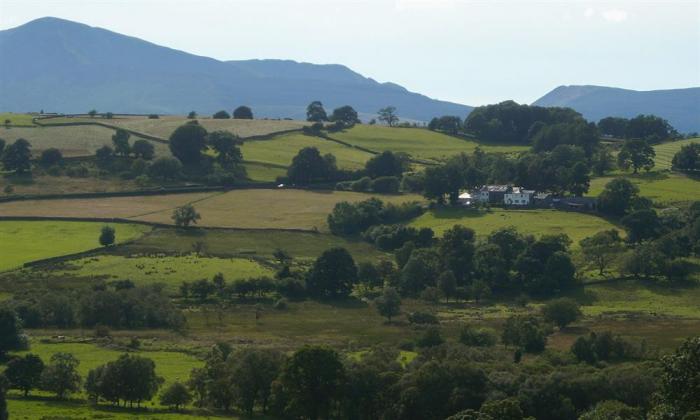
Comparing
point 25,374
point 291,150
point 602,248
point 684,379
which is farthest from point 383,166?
point 684,379

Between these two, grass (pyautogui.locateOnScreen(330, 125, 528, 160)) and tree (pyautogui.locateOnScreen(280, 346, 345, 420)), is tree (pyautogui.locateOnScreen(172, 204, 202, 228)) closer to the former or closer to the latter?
→ grass (pyautogui.locateOnScreen(330, 125, 528, 160))

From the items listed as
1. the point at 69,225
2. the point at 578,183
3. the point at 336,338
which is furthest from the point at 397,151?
the point at 336,338

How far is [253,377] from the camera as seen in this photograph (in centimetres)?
6950

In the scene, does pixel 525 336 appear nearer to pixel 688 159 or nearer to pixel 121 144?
pixel 688 159

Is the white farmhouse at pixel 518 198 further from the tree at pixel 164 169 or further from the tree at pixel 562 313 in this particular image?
the tree at pixel 562 313

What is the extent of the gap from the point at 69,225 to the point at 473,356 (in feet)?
232

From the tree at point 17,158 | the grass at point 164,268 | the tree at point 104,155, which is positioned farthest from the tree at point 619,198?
the tree at point 17,158

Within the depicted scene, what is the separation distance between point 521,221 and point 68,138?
78566 millimetres

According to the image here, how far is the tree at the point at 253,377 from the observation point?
69062 millimetres

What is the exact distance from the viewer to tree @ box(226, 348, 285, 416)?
69.1 metres

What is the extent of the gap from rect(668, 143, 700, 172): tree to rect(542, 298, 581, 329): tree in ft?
232

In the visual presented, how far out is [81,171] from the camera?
158500 mm

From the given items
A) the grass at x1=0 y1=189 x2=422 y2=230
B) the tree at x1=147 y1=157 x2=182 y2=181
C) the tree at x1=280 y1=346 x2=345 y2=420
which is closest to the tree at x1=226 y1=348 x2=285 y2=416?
the tree at x1=280 y1=346 x2=345 y2=420

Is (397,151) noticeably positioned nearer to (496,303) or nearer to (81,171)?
(81,171)
